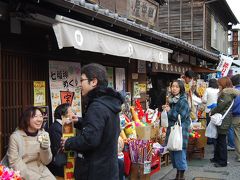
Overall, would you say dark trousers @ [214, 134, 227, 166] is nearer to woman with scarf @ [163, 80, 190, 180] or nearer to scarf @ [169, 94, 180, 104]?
woman with scarf @ [163, 80, 190, 180]

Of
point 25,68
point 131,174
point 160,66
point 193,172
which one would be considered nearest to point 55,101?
point 25,68

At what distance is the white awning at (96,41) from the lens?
4.31m

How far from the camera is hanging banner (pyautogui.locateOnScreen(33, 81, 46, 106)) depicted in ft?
18.6

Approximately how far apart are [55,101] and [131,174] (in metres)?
1.94

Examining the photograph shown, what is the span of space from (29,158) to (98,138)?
75.9 inches

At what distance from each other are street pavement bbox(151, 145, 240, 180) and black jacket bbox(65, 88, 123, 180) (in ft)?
13.9

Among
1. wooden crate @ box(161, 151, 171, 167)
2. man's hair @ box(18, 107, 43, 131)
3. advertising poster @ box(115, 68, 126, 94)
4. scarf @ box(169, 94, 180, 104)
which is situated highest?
advertising poster @ box(115, 68, 126, 94)

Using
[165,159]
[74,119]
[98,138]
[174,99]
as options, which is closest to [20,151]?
[74,119]

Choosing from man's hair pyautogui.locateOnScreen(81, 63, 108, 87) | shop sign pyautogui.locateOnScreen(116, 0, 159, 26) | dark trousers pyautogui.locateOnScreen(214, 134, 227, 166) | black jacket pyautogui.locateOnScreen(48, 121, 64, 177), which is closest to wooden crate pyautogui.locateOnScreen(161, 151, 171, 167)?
dark trousers pyautogui.locateOnScreen(214, 134, 227, 166)

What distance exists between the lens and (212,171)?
26.8ft

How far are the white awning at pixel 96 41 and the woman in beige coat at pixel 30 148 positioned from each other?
1.15 metres

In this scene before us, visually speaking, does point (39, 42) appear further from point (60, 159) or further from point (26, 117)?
point (60, 159)

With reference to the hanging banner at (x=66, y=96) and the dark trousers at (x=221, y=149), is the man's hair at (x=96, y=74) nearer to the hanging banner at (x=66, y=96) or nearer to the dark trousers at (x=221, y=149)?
the hanging banner at (x=66, y=96)

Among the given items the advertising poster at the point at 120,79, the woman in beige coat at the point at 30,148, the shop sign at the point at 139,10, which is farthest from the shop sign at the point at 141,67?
the woman in beige coat at the point at 30,148
